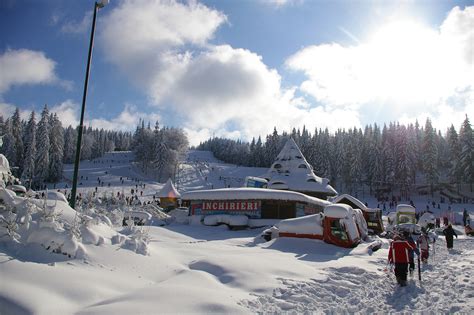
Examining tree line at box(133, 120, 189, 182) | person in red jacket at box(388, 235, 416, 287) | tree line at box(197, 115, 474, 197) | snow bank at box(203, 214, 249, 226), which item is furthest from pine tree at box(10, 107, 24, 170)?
person in red jacket at box(388, 235, 416, 287)

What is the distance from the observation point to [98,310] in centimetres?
456

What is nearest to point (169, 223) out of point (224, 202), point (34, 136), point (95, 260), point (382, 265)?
point (224, 202)

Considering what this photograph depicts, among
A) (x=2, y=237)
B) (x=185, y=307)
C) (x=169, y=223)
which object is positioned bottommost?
(x=169, y=223)

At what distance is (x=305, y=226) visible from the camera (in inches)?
636

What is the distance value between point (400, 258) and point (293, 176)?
27.4 metres

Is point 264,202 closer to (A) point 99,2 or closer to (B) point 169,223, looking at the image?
(B) point 169,223

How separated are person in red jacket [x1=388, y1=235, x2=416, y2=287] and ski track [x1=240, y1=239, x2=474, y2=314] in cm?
24

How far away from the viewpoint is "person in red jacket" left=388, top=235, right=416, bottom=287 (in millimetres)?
8445

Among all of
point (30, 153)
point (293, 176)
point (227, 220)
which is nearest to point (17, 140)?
point (30, 153)

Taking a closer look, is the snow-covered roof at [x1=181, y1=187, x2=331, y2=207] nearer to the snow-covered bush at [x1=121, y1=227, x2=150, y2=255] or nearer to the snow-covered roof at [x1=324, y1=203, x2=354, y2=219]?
the snow-covered roof at [x1=324, y1=203, x2=354, y2=219]

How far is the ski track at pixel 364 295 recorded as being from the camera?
19.5 ft

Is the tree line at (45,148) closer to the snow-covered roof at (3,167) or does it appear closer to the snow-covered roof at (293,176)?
the snow-covered roof at (293,176)

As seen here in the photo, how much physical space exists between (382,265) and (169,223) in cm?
1744

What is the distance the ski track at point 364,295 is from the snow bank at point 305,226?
6.40 meters
